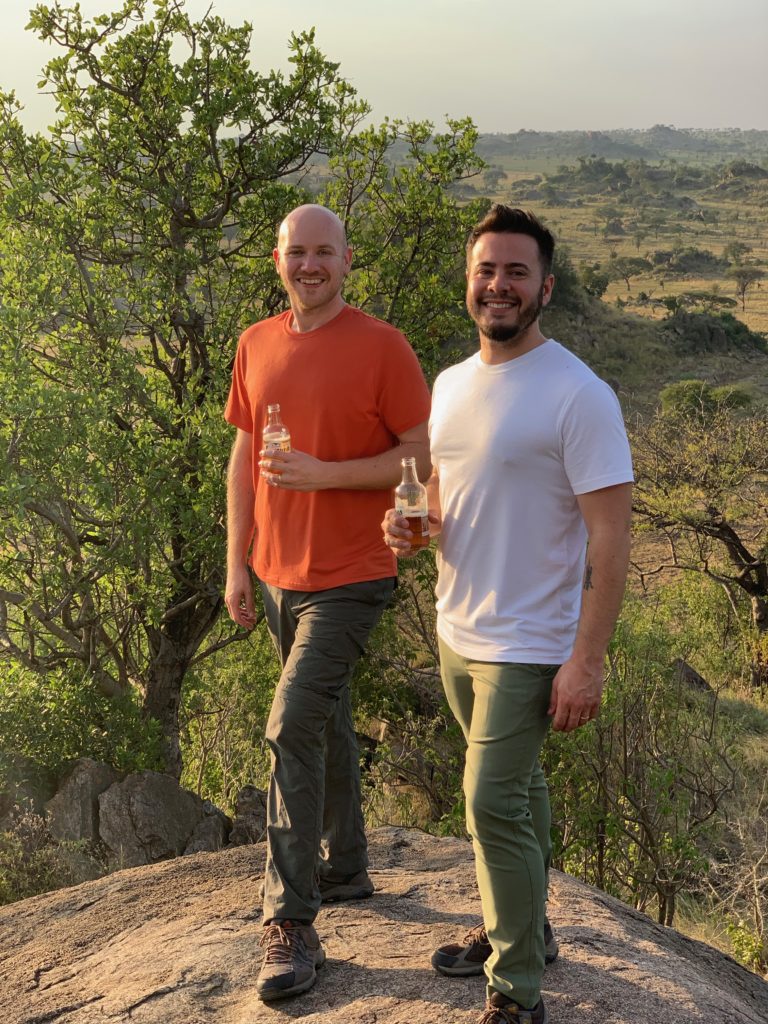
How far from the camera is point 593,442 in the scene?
2.55 metres

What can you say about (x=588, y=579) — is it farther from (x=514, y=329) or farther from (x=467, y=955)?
(x=467, y=955)

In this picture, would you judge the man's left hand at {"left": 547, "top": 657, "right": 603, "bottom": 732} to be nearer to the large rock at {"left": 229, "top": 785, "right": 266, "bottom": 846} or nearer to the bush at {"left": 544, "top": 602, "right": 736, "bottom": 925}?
the bush at {"left": 544, "top": 602, "right": 736, "bottom": 925}

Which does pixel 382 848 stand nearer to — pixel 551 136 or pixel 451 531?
pixel 451 531

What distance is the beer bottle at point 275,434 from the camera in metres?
3.18

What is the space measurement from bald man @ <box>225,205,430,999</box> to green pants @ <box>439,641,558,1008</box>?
64cm

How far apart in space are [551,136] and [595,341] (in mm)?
165872

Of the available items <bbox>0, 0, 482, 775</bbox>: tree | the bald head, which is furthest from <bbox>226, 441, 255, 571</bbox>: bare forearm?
<bbox>0, 0, 482, 775</bbox>: tree

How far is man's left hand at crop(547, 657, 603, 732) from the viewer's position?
2.58 meters

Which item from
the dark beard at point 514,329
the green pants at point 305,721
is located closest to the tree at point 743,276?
the green pants at point 305,721

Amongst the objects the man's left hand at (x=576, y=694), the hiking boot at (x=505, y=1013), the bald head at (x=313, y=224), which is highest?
the bald head at (x=313, y=224)

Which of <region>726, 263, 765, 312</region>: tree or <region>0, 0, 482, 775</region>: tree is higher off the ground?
<region>726, 263, 765, 312</region>: tree

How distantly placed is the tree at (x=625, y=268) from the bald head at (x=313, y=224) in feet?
164

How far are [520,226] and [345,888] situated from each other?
2.34 metres

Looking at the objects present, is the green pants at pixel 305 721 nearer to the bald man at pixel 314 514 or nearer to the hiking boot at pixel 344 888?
the bald man at pixel 314 514
